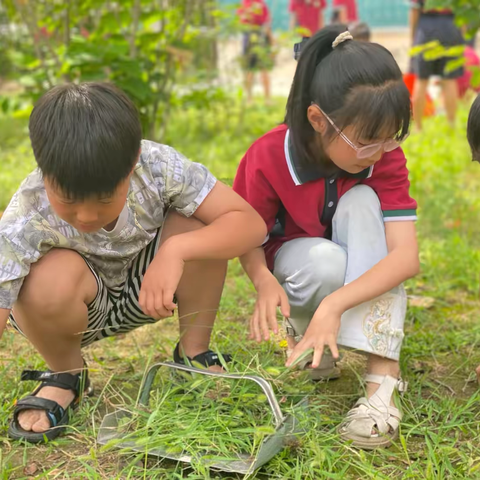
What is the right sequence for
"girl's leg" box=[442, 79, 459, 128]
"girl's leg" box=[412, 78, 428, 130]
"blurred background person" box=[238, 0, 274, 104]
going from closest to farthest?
"girl's leg" box=[442, 79, 459, 128]
"girl's leg" box=[412, 78, 428, 130]
"blurred background person" box=[238, 0, 274, 104]

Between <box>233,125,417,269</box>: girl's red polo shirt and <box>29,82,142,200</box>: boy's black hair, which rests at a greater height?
<box>29,82,142,200</box>: boy's black hair

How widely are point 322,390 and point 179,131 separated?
3.70m

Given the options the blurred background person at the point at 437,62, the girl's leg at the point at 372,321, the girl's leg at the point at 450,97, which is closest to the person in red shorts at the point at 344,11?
the blurred background person at the point at 437,62

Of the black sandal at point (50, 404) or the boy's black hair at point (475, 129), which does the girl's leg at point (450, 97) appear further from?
the black sandal at point (50, 404)

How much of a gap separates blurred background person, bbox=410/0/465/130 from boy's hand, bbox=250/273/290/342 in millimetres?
3964

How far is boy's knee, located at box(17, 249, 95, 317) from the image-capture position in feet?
5.71

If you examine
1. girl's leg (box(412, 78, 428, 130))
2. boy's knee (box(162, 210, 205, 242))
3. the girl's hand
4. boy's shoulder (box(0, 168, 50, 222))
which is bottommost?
girl's leg (box(412, 78, 428, 130))

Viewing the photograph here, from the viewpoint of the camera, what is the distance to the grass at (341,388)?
5.38 ft

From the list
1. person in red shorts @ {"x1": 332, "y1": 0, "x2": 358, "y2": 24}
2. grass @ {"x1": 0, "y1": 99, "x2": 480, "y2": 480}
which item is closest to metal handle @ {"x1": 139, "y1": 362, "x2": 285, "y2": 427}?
grass @ {"x1": 0, "y1": 99, "x2": 480, "y2": 480}

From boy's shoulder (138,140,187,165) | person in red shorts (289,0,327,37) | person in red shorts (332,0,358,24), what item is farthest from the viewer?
person in red shorts (332,0,358,24)

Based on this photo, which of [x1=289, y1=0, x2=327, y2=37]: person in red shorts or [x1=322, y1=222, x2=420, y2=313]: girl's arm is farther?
[x1=289, y1=0, x2=327, y2=37]: person in red shorts

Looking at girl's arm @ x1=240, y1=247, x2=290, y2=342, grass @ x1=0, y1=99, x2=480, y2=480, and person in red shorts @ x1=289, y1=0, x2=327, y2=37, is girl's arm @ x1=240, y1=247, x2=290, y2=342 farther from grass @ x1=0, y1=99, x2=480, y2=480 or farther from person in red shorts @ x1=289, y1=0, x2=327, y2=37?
person in red shorts @ x1=289, y1=0, x2=327, y2=37

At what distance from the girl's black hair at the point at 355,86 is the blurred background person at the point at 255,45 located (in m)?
3.87

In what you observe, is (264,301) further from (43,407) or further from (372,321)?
(43,407)
